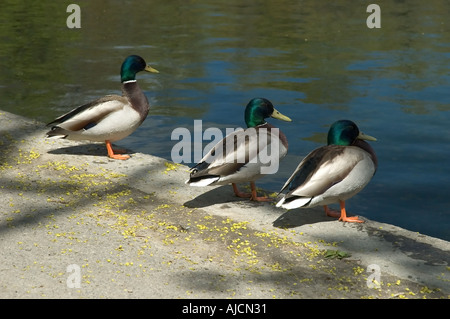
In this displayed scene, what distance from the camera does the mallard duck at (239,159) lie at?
5.05 m

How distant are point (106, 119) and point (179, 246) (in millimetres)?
2079

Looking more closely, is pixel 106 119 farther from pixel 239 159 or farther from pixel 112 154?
pixel 239 159

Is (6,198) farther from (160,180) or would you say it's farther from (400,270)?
(400,270)

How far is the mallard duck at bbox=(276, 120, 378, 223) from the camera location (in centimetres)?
470

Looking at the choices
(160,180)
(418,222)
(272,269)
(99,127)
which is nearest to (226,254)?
(272,269)

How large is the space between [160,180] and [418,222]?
2434mm

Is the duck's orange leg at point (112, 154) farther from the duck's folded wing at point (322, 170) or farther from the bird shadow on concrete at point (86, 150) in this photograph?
the duck's folded wing at point (322, 170)

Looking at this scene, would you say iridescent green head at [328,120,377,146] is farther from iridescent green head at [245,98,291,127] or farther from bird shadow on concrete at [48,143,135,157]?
bird shadow on concrete at [48,143,135,157]

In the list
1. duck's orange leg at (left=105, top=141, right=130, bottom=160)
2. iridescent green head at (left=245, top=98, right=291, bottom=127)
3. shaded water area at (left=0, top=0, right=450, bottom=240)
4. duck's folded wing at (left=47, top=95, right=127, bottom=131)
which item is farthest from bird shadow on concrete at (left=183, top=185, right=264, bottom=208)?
shaded water area at (left=0, top=0, right=450, bottom=240)

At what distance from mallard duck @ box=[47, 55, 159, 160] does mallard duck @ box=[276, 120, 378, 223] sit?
6.50 ft

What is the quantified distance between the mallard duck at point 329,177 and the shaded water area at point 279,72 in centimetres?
167

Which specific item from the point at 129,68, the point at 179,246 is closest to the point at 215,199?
the point at 179,246

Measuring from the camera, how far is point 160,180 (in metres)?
5.79

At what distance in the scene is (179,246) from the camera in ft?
14.9
